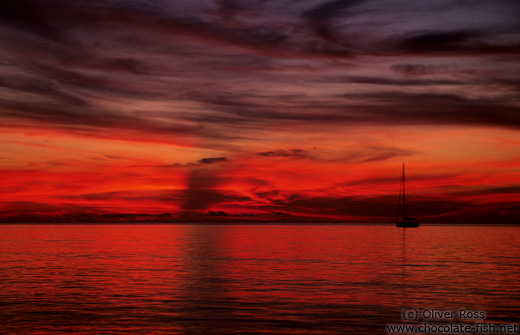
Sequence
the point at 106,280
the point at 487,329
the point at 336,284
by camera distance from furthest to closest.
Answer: the point at 106,280
the point at 336,284
the point at 487,329

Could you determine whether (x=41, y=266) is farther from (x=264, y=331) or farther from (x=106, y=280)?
(x=264, y=331)

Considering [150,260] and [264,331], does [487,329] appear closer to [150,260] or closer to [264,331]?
[264,331]

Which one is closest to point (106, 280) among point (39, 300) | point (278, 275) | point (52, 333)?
point (39, 300)

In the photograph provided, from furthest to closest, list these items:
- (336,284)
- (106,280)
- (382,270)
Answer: (382,270)
(106,280)
(336,284)

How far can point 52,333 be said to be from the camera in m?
27.0

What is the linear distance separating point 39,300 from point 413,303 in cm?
2614

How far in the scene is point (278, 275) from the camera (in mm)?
51500

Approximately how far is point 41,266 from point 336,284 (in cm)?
3524

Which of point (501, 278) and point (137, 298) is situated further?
point (501, 278)

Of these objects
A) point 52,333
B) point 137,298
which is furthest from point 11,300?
point 52,333

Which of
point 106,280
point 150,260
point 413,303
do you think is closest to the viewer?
point 413,303

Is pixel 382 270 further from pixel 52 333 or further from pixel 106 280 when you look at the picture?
pixel 52 333

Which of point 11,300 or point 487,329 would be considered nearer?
point 487,329

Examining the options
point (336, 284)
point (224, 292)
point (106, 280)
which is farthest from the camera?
point (106, 280)
